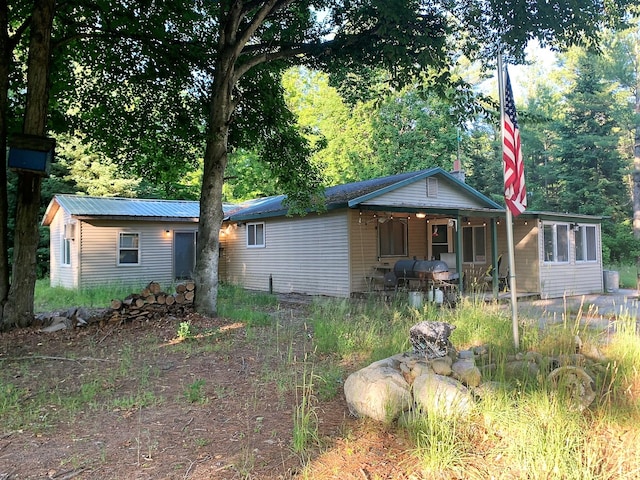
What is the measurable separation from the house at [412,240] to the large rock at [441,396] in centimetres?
777

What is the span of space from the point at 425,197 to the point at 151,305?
8619 mm

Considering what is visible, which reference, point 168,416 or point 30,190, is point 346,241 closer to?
point 30,190

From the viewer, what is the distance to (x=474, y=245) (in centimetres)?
1480

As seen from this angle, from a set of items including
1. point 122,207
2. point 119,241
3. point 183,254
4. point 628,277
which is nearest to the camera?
point 119,241

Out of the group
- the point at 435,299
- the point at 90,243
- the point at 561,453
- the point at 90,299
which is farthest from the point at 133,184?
the point at 561,453

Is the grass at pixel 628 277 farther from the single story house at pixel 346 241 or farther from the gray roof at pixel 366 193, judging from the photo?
the gray roof at pixel 366 193

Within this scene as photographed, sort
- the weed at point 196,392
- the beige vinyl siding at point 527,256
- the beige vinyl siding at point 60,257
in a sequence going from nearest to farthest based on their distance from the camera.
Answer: the weed at point 196,392 < the beige vinyl siding at point 527,256 < the beige vinyl siding at point 60,257

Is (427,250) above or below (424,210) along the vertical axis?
below

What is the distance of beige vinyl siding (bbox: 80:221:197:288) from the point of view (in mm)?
15297

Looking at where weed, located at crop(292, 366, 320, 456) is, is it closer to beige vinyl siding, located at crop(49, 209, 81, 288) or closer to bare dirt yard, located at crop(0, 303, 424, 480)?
bare dirt yard, located at crop(0, 303, 424, 480)

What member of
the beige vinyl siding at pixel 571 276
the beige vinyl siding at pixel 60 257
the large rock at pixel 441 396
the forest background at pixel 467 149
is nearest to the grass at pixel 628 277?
the forest background at pixel 467 149

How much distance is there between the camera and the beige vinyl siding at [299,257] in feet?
40.0

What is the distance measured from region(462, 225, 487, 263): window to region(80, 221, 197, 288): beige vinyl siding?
10046 mm

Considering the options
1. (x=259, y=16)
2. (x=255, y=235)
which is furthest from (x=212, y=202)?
(x=255, y=235)
